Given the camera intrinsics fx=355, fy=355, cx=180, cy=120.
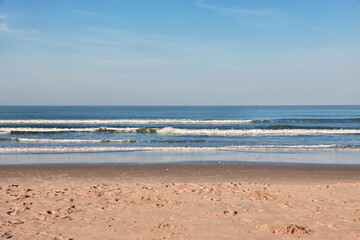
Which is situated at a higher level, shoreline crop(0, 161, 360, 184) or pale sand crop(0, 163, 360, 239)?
pale sand crop(0, 163, 360, 239)

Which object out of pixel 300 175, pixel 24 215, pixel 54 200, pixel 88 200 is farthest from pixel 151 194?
pixel 300 175

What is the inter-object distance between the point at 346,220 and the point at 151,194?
13.5 ft

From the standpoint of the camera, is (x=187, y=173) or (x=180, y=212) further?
(x=187, y=173)

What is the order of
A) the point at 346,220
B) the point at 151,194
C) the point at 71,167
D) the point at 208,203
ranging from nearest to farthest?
1. the point at 346,220
2. the point at 208,203
3. the point at 151,194
4. the point at 71,167

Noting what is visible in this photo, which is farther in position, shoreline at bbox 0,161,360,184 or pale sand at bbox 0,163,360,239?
shoreline at bbox 0,161,360,184

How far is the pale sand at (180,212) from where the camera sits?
5.73m

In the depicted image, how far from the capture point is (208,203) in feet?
24.5

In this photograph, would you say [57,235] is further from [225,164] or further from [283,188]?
[225,164]

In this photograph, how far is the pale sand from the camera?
5.73 metres

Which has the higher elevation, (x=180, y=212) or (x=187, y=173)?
(x=180, y=212)

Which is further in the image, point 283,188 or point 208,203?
point 283,188

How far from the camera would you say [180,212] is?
22.5ft

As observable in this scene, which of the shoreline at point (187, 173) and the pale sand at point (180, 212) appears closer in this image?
the pale sand at point (180, 212)

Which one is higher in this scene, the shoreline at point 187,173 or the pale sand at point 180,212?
the pale sand at point 180,212
